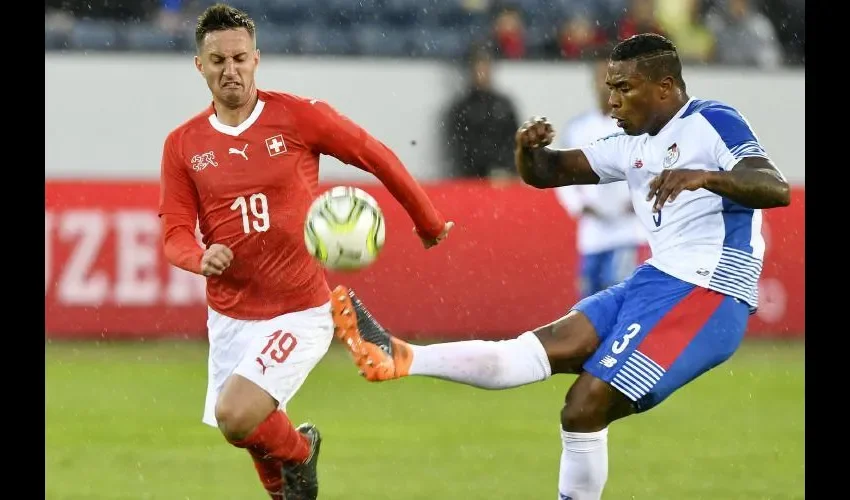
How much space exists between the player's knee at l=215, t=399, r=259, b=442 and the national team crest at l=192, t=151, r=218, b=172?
109cm

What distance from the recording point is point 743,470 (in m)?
7.86

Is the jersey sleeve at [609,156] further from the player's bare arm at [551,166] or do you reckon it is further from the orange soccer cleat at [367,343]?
the orange soccer cleat at [367,343]

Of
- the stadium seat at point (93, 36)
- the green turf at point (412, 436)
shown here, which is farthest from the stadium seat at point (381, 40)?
the green turf at point (412, 436)

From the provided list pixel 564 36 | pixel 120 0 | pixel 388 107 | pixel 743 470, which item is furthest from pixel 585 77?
pixel 743 470

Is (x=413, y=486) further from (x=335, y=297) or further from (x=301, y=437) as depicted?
(x=335, y=297)

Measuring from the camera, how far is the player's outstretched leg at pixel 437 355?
20.0ft

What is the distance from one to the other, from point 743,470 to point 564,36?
8164mm

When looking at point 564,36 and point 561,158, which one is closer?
point 561,158

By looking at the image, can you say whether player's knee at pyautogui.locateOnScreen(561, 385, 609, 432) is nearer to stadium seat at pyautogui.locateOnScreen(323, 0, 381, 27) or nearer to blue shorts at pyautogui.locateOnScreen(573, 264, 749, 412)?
blue shorts at pyautogui.locateOnScreen(573, 264, 749, 412)

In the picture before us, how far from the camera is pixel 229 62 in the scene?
630cm

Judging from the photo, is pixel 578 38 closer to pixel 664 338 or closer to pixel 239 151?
pixel 239 151
